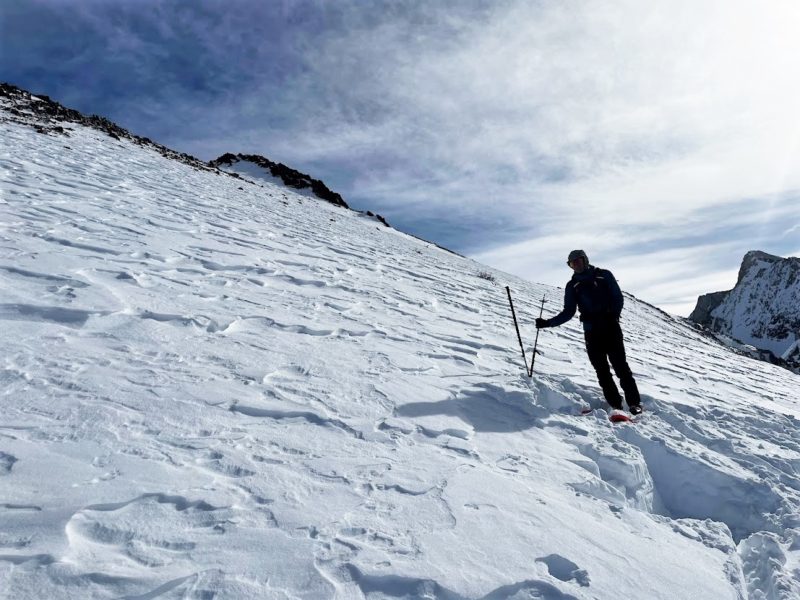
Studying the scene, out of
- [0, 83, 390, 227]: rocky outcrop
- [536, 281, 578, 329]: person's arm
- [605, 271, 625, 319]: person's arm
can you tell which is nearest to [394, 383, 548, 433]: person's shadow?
[536, 281, 578, 329]: person's arm

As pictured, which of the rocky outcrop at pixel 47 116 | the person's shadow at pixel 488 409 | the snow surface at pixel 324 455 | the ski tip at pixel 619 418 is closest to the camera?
the snow surface at pixel 324 455

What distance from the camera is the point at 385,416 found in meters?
4.35

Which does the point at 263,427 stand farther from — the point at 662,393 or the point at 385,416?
the point at 662,393

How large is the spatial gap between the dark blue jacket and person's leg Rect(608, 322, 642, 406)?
8.0 inches

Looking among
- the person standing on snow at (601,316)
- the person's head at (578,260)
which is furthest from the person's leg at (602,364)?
the person's head at (578,260)

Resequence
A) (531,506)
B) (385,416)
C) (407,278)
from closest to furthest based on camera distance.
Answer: (531,506)
(385,416)
(407,278)

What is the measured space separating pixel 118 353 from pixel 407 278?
8.19 meters

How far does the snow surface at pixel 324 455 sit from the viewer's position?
2.49 m

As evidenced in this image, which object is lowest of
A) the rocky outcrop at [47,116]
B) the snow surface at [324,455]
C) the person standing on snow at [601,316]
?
the snow surface at [324,455]

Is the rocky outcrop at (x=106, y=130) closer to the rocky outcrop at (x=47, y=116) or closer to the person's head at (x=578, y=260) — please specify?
the rocky outcrop at (x=47, y=116)

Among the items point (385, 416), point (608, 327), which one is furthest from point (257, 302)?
point (608, 327)

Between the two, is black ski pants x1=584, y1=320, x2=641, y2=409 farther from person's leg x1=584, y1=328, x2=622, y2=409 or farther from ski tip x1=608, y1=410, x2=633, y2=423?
ski tip x1=608, y1=410, x2=633, y2=423

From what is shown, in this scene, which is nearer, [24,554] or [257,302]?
[24,554]

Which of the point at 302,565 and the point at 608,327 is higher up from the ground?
the point at 608,327
